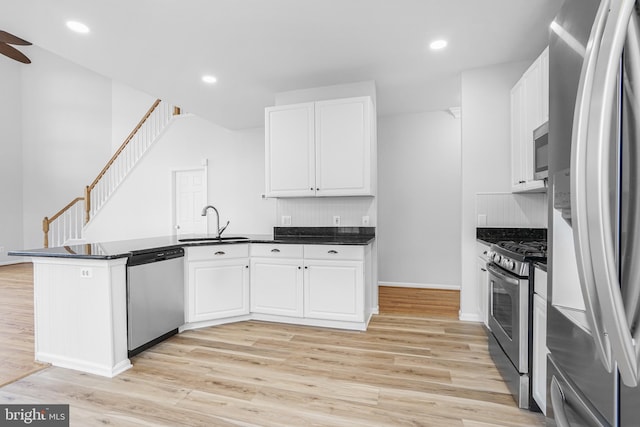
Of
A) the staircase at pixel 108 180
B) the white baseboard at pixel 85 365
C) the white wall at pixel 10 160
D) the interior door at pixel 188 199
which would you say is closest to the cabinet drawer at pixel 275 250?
the white baseboard at pixel 85 365

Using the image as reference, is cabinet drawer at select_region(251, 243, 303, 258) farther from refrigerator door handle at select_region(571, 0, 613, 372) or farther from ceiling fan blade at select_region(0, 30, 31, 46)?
ceiling fan blade at select_region(0, 30, 31, 46)

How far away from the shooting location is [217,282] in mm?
3264

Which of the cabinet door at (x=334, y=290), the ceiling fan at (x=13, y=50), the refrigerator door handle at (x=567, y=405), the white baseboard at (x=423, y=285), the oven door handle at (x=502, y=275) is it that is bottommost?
the white baseboard at (x=423, y=285)

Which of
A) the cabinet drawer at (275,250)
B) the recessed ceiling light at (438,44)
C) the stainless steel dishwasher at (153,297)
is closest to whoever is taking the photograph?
the stainless steel dishwasher at (153,297)

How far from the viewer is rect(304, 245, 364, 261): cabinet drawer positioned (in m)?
3.10

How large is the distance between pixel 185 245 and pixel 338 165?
1831mm

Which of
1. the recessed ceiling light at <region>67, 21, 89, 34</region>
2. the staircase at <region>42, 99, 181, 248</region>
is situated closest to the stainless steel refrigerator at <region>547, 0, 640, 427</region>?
the recessed ceiling light at <region>67, 21, 89, 34</region>

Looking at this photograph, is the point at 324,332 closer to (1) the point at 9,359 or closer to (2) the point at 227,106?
(1) the point at 9,359

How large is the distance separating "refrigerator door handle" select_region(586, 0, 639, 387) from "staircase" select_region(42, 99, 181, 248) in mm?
6980

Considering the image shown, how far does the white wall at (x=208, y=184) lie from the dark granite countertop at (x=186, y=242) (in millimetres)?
2149

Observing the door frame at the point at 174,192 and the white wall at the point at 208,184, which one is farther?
the door frame at the point at 174,192

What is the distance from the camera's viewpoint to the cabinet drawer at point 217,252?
3158mm

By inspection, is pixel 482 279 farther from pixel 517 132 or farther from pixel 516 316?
pixel 517 132

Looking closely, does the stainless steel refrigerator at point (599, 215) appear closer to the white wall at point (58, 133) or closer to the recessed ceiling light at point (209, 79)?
the recessed ceiling light at point (209, 79)
